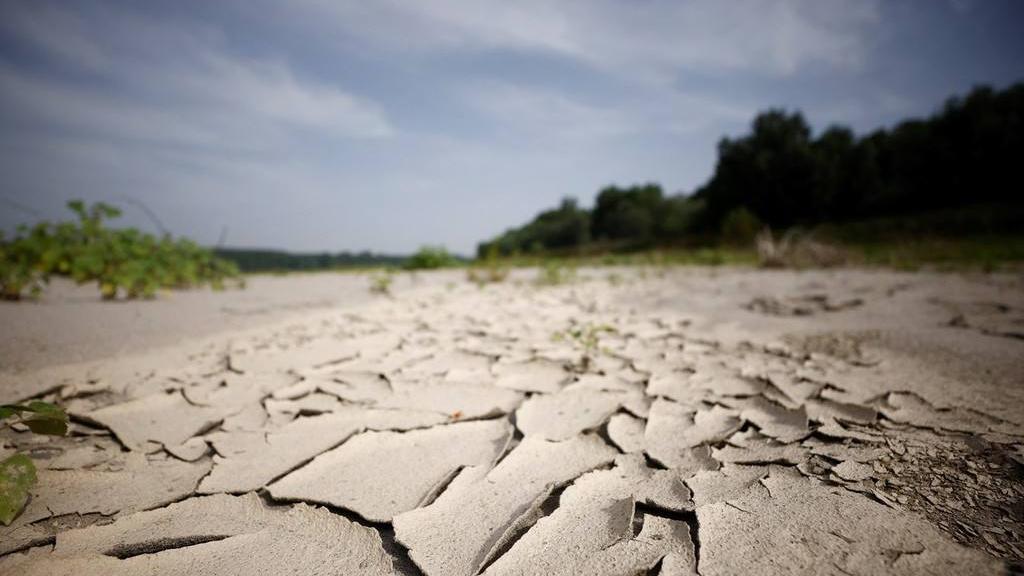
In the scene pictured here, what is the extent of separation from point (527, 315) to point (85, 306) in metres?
2.64

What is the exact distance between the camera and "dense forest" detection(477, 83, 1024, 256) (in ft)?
45.5

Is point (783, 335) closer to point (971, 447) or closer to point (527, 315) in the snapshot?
point (971, 447)

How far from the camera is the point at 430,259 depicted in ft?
22.7

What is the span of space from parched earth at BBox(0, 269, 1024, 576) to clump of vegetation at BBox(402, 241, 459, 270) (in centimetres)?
501

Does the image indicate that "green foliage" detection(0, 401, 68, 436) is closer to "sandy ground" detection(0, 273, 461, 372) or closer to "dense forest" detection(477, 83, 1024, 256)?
"sandy ground" detection(0, 273, 461, 372)

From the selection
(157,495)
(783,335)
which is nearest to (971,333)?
→ (783,335)

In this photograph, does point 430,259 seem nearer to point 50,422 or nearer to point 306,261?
point 306,261

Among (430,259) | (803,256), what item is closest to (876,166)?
(803,256)

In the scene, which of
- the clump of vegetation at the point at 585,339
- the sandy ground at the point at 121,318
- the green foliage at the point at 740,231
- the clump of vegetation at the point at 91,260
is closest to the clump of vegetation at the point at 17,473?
the sandy ground at the point at 121,318

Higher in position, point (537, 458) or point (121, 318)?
point (121, 318)

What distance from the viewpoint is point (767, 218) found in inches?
800

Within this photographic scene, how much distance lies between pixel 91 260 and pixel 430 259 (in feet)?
14.8

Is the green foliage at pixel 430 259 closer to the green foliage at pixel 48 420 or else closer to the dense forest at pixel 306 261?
the dense forest at pixel 306 261

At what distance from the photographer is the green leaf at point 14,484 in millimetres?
727
